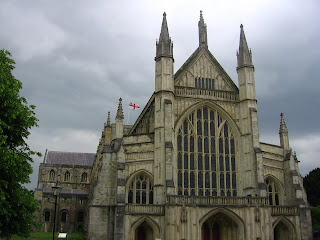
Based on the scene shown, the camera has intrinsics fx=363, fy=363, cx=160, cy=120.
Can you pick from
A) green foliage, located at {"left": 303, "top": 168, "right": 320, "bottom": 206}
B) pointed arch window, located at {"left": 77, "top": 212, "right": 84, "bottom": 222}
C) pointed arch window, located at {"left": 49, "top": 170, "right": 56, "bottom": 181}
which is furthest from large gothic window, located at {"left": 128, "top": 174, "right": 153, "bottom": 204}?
pointed arch window, located at {"left": 49, "top": 170, "right": 56, "bottom": 181}

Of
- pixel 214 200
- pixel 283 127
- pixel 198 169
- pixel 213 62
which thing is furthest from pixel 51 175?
pixel 283 127

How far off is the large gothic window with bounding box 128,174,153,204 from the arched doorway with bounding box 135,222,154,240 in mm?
2305

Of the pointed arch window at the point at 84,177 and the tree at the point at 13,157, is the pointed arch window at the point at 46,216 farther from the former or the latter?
the tree at the point at 13,157

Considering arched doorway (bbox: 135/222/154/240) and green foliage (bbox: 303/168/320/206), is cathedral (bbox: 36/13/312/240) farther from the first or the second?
green foliage (bbox: 303/168/320/206)

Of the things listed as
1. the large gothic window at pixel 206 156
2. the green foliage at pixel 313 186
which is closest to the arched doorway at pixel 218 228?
the large gothic window at pixel 206 156

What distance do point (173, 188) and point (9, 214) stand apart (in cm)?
1801

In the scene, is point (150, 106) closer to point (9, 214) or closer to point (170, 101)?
point (170, 101)

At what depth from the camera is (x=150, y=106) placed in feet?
138

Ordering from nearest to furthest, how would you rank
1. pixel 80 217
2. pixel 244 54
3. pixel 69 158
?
pixel 244 54 < pixel 80 217 < pixel 69 158

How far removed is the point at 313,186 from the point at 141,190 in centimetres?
3284

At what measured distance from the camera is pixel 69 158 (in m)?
69.6

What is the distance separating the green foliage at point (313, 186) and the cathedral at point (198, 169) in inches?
648

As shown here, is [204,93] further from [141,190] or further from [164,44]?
[141,190]

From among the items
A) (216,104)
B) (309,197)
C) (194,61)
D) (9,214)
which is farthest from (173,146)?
(309,197)
